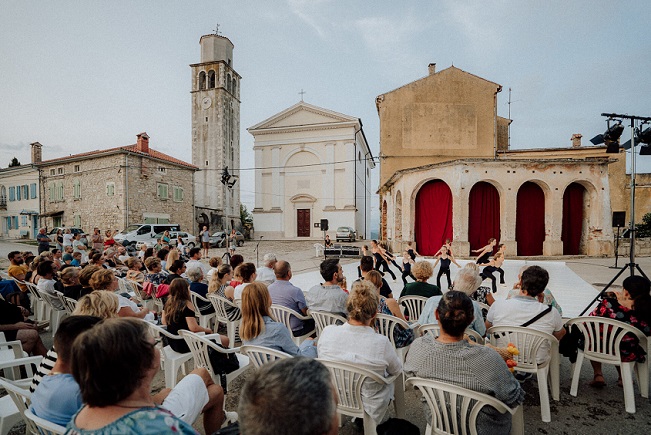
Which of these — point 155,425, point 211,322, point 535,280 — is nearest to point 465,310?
point 535,280

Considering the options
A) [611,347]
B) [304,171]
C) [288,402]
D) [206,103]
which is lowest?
[611,347]

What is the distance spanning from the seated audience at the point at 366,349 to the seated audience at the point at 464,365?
7.6 inches

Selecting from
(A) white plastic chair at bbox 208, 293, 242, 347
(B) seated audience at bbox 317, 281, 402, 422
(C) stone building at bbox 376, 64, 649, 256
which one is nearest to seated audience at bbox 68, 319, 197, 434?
(B) seated audience at bbox 317, 281, 402, 422

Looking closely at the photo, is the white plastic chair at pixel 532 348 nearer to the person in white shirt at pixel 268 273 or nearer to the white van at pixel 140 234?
the person in white shirt at pixel 268 273

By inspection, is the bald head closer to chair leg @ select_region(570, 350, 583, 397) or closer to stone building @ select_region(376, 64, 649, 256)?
chair leg @ select_region(570, 350, 583, 397)

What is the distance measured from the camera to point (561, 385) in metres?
3.46

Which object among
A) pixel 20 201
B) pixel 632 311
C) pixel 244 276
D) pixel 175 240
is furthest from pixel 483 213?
pixel 20 201

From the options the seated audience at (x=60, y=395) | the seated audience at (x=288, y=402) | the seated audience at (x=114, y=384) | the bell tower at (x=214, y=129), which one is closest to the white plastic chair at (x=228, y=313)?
the seated audience at (x=60, y=395)

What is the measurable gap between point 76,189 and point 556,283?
30193 mm

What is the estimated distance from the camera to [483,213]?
1495cm

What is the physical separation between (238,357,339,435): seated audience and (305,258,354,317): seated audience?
2691mm

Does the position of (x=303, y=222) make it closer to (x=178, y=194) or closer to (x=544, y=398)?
(x=178, y=194)

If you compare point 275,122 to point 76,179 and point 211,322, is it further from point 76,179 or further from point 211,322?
point 211,322

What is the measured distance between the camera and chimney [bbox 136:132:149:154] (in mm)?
25484
